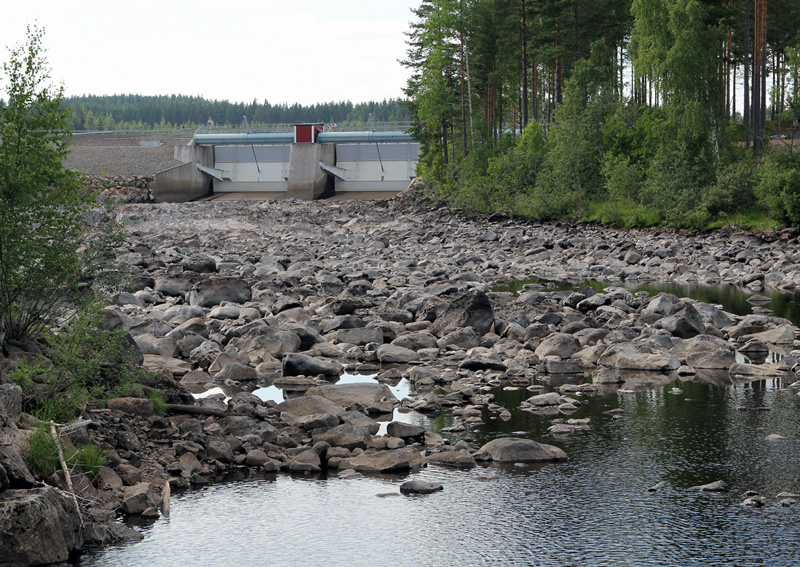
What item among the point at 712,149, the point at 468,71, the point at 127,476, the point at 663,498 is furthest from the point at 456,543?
the point at 468,71

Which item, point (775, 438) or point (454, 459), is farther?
point (775, 438)

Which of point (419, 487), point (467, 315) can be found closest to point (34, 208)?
point (419, 487)

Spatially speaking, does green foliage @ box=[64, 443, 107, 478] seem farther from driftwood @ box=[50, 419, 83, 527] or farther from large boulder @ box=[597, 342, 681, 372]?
large boulder @ box=[597, 342, 681, 372]

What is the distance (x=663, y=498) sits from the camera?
9.96 m

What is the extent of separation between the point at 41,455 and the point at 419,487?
4204 millimetres

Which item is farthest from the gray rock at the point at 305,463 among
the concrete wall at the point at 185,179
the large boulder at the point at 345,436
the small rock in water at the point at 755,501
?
the concrete wall at the point at 185,179

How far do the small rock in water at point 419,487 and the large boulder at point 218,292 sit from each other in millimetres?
14024

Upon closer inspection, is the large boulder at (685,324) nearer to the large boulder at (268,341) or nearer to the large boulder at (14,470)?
the large boulder at (268,341)

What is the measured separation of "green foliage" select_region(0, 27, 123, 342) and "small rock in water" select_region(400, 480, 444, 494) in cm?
601

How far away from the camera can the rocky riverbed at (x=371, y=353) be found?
11102mm

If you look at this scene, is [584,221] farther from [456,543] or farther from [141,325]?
[456,543]

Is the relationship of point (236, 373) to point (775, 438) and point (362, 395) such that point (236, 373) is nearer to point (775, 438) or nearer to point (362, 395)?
point (362, 395)

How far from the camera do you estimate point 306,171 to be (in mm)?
81000

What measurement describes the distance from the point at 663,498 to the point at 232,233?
43484 mm
